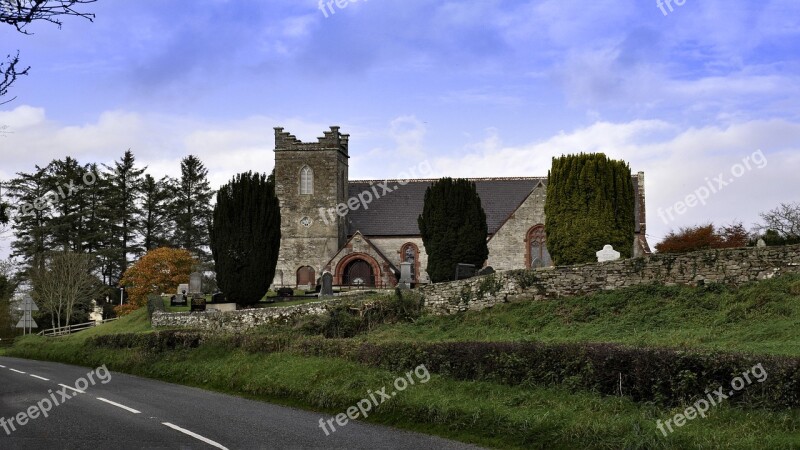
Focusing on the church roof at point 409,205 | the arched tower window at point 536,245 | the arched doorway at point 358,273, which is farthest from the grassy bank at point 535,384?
the church roof at point 409,205

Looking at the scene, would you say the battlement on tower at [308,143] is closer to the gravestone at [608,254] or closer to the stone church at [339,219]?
the stone church at [339,219]

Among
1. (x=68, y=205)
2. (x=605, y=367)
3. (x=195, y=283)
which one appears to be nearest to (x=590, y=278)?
(x=605, y=367)

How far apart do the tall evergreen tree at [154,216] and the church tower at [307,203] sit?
21.4m

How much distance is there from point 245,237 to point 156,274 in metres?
25.1

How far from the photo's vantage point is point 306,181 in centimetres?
5947

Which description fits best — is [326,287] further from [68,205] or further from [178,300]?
[68,205]

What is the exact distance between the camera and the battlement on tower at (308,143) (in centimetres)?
5912

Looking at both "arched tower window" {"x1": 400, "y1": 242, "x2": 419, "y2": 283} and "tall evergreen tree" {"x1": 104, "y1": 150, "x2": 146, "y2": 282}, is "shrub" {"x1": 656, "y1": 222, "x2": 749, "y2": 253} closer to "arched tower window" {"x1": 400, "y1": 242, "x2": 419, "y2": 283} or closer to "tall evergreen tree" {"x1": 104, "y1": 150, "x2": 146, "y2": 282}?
"arched tower window" {"x1": 400, "y1": 242, "x2": 419, "y2": 283}

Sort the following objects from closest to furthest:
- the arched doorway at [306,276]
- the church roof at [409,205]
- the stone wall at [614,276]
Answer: the stone wall at [614,276]
the arched doorway at [306,276]
the church roof at [409,205]

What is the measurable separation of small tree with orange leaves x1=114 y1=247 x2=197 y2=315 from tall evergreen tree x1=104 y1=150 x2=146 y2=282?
31.2ft

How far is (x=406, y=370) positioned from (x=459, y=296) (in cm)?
1098

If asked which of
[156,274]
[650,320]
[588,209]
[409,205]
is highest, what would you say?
[409,205]

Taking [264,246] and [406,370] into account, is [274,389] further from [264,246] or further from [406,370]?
[264,246]

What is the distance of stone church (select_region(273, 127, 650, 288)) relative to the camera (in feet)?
185
